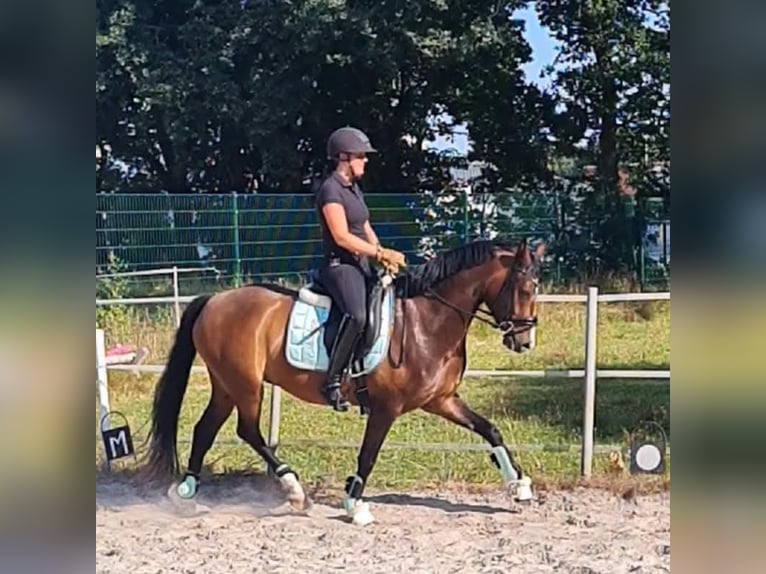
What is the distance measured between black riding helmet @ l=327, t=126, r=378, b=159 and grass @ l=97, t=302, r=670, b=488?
0.83 m

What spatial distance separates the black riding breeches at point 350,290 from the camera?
3504mm

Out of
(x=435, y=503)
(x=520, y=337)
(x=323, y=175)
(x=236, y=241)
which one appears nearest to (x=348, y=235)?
(x=323, y=175)

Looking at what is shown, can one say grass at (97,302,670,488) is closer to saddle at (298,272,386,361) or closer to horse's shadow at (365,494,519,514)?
horse's shadow at (365,494,519,514)

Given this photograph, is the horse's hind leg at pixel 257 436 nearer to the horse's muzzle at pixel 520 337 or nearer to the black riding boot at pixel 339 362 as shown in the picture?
the black riding boot at pixel 339 362

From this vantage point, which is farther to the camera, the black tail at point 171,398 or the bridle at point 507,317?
the black tail at point 171,398

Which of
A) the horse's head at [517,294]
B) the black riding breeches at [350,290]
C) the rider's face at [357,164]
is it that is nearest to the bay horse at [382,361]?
the horse's head at [517,294]

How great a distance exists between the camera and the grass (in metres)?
3.62

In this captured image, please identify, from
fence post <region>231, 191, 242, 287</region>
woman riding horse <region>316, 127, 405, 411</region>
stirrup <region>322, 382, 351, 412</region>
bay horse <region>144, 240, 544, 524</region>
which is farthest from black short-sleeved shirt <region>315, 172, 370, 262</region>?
stirrup <region>322, 382, 351, 412</region>

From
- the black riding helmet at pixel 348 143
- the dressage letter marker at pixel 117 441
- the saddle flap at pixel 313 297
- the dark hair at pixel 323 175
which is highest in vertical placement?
the black riding helmet at pixel 348 143

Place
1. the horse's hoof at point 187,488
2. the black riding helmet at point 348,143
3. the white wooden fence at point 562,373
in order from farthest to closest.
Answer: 1. the horse's hoof at point 187,488
2. the white wooden fence at point 562,373
3. the black riding helmet at point 348,143

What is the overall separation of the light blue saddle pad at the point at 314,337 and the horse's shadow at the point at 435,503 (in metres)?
0.50

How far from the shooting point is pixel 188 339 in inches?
146
